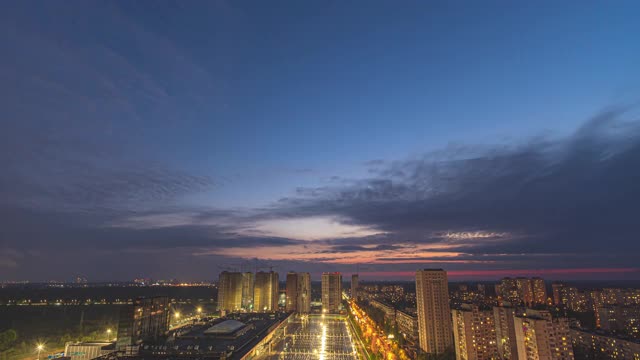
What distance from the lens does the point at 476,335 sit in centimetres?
5066

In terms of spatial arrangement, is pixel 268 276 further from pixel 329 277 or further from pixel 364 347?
pixel 364 347

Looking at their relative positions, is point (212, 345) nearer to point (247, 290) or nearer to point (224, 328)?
point (224, 328)

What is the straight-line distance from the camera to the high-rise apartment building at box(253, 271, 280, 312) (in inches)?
4747

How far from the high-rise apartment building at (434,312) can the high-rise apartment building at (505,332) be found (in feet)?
35.1

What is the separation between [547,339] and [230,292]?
94.0 metres

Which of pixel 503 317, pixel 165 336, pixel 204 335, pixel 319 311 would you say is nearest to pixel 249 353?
pixel 204 335

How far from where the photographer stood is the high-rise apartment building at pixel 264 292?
121m

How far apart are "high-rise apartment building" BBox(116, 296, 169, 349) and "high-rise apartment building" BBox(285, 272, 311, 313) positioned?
65.9 metres

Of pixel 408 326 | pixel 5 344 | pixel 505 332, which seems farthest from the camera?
pixel 408 326

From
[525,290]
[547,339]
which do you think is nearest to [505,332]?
[547,339]

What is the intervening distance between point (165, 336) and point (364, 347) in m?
33.0

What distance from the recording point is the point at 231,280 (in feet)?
380

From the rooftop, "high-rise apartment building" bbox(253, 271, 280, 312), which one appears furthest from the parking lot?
"high-rise apartment building" bbox(253, 271, 280, 312)

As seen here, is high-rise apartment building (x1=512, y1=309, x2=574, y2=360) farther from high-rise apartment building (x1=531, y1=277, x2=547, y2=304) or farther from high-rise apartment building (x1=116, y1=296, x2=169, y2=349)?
high-rise apartment building (x1=531, y1=277, x2=547, y2=304)
